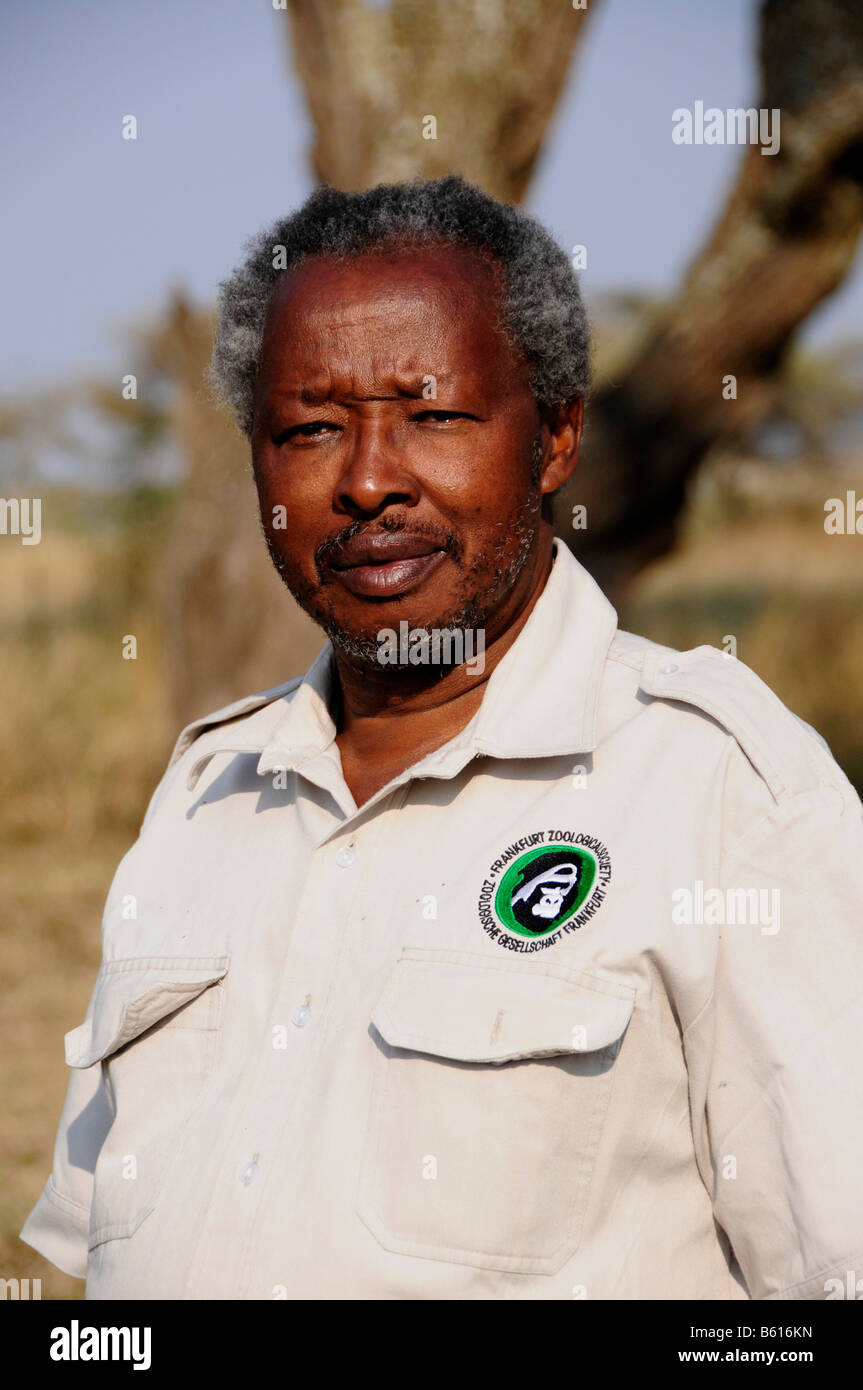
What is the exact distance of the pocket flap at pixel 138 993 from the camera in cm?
191

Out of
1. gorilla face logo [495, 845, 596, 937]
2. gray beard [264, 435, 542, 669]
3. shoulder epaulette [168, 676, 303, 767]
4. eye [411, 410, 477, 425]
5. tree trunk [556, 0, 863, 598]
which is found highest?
tree trunk [556, 0, 863, 598]

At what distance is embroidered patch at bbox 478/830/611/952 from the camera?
1.67 m

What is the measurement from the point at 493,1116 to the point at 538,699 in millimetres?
518

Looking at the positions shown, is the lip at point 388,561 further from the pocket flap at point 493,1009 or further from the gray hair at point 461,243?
the pocket flap at point 493,1009

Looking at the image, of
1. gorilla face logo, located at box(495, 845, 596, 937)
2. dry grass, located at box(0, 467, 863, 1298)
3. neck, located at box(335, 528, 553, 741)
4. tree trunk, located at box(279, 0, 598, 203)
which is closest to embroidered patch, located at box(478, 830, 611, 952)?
gorilla face logo, located at box(495, 845, 596, 937)

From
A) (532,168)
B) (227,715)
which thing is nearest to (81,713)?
(532,168)

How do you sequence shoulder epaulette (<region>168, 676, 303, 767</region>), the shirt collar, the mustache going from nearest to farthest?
the shirt collar → the mustache → shoulder epaulette (<region>168, 676, 303, 767</region>)

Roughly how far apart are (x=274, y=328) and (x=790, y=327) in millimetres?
4678

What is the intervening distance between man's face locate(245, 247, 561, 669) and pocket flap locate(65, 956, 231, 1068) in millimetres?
476

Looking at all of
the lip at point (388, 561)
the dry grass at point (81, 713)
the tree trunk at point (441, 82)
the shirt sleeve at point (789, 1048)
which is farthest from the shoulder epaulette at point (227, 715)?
the tree trunk at point (441, 82)

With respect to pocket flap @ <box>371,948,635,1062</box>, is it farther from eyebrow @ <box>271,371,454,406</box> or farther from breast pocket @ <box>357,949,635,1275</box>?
eyebrow @ <box>271,371,454,406</box>

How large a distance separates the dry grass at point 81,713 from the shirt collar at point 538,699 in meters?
2.14

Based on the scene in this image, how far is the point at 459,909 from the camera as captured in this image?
1731 mm
